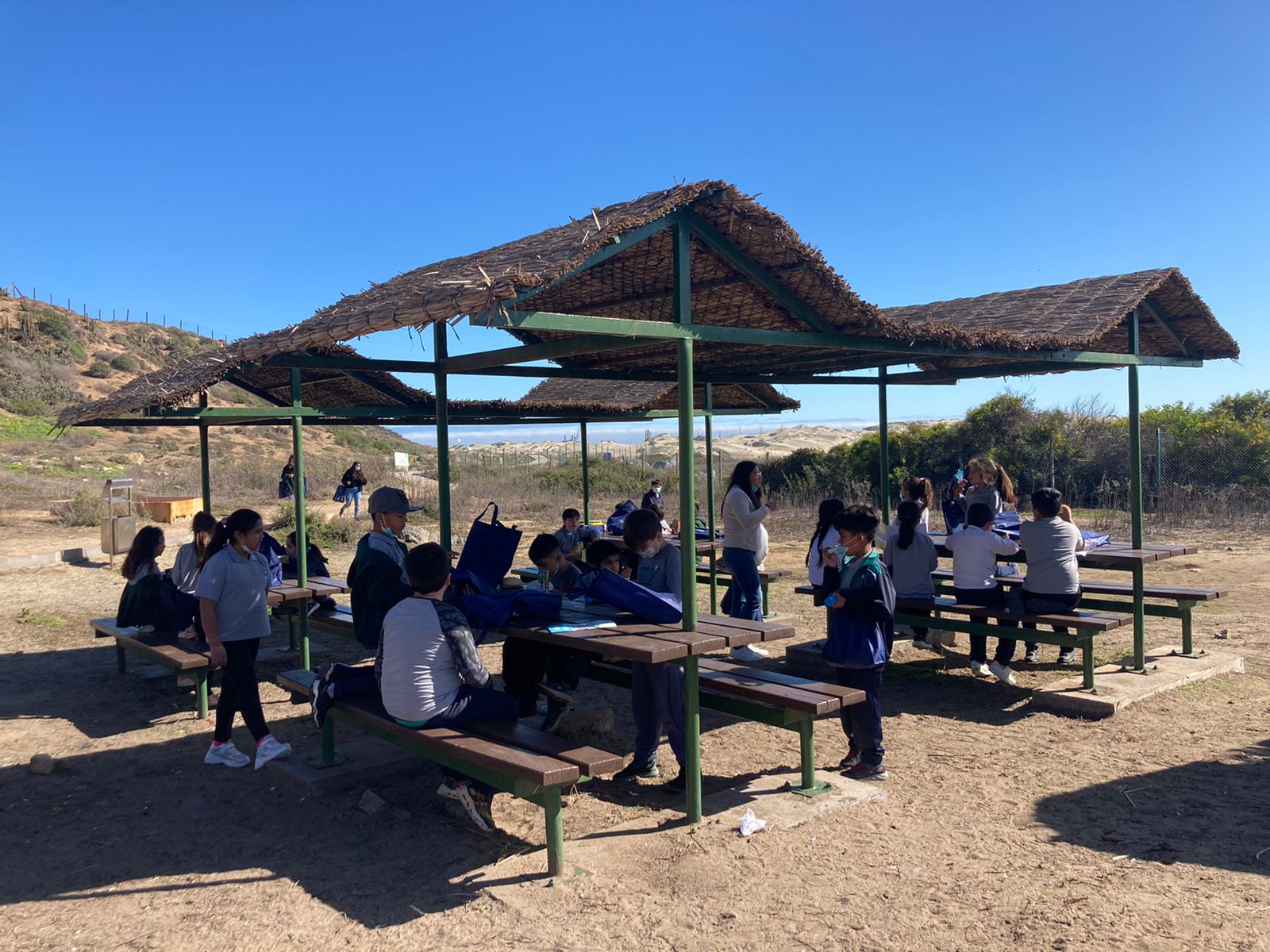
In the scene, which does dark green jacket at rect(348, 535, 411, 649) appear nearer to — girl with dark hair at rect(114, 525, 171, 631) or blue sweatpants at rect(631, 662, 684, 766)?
blue sweatpants at rect(631, 662, 684, 766)

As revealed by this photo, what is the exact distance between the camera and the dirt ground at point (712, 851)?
3.37 meters

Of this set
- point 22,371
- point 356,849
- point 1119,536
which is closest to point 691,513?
point 356,849

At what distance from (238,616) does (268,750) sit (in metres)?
0.78

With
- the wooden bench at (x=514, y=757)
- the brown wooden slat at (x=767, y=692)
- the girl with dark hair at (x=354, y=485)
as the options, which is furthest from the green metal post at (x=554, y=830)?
the girl with dark hair at (x=354, y=485)

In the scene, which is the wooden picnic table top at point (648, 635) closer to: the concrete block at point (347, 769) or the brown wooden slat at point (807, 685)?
the brown wooden slat at point (807, 685)

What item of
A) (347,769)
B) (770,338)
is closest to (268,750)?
(347,769)

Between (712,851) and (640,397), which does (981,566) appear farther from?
(640,397)

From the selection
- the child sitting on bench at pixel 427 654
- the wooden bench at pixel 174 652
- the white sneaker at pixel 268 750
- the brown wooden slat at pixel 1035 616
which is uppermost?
the child sitting on bench at pixel 427 654

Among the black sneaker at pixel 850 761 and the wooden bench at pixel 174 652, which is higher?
the wooden bench at pixel 174 652

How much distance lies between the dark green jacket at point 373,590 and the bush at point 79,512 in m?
16.2

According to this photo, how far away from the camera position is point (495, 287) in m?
3.73

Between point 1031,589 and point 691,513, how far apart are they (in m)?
3.36

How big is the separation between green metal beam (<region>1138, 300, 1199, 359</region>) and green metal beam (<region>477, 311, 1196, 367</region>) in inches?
8.1

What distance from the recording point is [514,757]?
3748 millimetres
